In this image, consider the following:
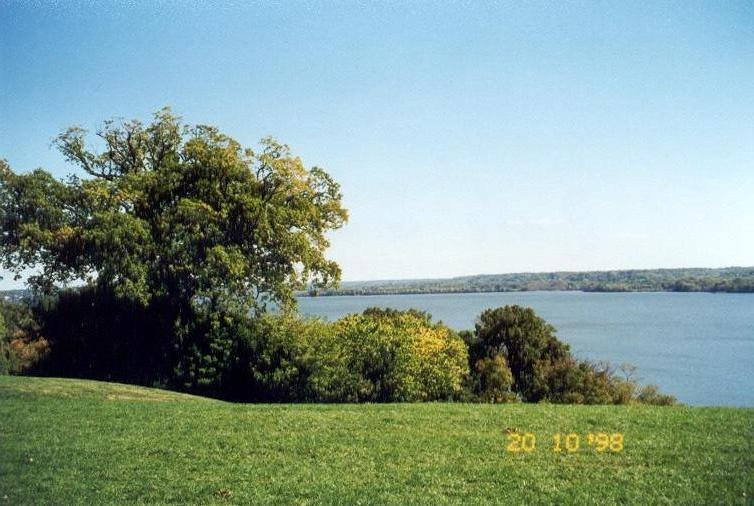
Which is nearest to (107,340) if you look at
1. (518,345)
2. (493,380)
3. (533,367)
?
(493,380)

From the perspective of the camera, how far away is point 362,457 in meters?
11.5

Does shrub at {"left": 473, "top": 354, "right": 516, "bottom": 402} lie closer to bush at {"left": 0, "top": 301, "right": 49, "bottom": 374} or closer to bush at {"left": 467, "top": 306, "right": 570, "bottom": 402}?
bush at {"left": 467, "top": 306, "right": 570, "bottom": 402}

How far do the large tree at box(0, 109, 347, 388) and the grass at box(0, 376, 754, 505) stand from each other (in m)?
13.6

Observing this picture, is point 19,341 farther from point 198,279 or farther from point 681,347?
point 681,347

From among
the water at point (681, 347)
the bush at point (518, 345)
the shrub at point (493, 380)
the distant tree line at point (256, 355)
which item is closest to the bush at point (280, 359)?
the distant tree line at point (256, 355)

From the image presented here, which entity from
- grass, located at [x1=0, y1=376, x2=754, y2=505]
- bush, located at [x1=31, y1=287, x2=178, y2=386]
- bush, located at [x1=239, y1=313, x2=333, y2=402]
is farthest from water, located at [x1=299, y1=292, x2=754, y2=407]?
grass, located at [x1=0, y1=376, x2=754, y2=505]

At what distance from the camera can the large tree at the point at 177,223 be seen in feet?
95.7

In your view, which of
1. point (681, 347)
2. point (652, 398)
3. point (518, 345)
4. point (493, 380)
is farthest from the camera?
point (681, 347)

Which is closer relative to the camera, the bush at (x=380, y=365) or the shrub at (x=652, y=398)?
the bush at (x=380, y=365)

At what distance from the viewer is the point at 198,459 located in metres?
11.4
